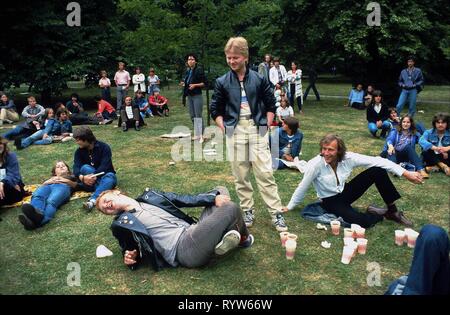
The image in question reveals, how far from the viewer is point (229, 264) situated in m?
4.20

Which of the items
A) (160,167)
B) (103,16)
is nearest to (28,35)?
(103,16)

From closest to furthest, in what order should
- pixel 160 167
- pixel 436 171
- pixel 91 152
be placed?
pixel 91 152 < pixel 436 171 < pixel 160 167

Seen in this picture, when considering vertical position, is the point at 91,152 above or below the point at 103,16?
below

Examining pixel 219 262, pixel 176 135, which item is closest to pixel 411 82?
pixel 176 135

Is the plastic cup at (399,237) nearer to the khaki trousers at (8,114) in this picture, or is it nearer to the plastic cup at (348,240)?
the plastic cup at (348,240)

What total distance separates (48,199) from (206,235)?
3178mm

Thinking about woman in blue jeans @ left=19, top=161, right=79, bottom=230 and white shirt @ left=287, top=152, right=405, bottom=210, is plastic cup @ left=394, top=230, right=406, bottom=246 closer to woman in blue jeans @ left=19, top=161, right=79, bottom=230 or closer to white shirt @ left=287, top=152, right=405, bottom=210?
white shirt @ left=287, top=152, right=405, bottom=210

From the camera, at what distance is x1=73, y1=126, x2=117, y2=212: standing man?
20.4 feet

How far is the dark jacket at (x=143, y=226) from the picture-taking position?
3881 mm

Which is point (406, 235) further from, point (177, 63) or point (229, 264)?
point (177, 63)

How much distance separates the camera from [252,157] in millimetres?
4887

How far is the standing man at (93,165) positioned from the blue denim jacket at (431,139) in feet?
19.0
